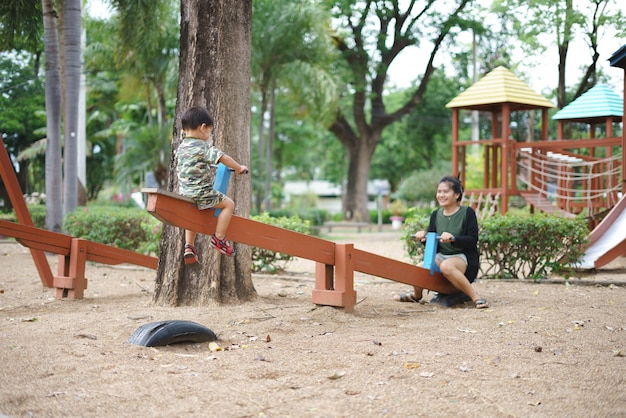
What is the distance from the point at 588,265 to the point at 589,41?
15150 millimetres

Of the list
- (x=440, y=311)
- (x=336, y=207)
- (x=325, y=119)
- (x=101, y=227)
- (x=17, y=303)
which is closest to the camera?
(x=440, y=311)

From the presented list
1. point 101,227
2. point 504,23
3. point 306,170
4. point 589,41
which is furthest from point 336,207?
point 101,227

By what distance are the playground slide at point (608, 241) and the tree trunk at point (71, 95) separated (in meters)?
11.0

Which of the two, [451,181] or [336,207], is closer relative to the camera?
[451,181]

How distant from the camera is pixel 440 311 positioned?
6.78 metres

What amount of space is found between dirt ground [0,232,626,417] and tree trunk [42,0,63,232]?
8566 millimetres

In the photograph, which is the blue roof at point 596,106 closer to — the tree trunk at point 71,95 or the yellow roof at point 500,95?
the yellow roof at point 500,95

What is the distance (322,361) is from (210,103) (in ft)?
11.0

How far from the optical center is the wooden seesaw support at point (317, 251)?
17.4 feet

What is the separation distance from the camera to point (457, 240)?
6.89 meters

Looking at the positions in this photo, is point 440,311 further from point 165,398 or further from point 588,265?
point 588,265

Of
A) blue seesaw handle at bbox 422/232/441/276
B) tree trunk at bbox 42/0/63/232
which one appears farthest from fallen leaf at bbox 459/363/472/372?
tree trunk at bbox 42/0/63/232

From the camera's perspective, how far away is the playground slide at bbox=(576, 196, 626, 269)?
1041 cm

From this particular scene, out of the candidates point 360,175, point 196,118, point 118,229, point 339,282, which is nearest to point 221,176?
point 196,118
